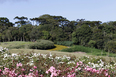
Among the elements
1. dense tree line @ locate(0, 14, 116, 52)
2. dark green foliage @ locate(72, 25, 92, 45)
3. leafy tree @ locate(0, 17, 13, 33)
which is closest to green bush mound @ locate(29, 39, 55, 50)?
dense tree line @ locate(0, 14, 116, 52)

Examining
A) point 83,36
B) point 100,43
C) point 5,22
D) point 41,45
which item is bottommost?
point 100,43

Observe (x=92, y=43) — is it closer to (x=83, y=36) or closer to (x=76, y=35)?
(x=83, y=36)

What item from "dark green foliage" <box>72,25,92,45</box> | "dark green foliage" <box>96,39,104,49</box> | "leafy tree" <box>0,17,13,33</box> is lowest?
"dark green foliage" <box>96,39,104,49</box>

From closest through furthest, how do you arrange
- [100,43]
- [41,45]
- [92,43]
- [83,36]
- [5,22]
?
[41,45]
[92,43]
[100,43]
[83,36]
[5,22]

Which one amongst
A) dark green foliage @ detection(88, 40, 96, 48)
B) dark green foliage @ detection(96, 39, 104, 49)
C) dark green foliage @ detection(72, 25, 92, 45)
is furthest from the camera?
dark green foliage @ detection(72, 25, 92, 45)

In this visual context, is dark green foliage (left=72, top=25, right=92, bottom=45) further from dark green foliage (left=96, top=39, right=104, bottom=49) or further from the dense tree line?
dark green foliage (left=96, top=39, right=104, bottom=49)

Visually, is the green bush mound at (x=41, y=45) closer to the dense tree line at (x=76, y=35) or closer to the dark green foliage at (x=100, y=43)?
the dense tree line at (x=76, y=35)

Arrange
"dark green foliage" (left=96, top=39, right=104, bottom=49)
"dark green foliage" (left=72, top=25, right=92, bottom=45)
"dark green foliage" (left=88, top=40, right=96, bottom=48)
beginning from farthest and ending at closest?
1. "dark green foliage" (left=72, top=25, right=92, bottom=45)
2. "dark green foliage" (left=96, top=39, right=104, bottom=49)
3. "dark green foliage" (left=88, top=40, right=96, bottom=48)

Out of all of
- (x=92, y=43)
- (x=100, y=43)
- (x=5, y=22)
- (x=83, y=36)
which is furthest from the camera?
(x=5, y=22)

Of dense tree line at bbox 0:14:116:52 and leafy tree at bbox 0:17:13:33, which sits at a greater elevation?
leafy tree at bbox 0:17:13:33

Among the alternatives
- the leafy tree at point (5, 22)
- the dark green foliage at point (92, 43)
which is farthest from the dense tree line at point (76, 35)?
the leafy tree at point (5, 22)

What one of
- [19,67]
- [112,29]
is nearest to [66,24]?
[112,29]

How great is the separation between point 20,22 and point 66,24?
18.5 m

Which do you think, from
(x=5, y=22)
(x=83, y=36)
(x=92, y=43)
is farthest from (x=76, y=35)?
(x=5, y=22)
